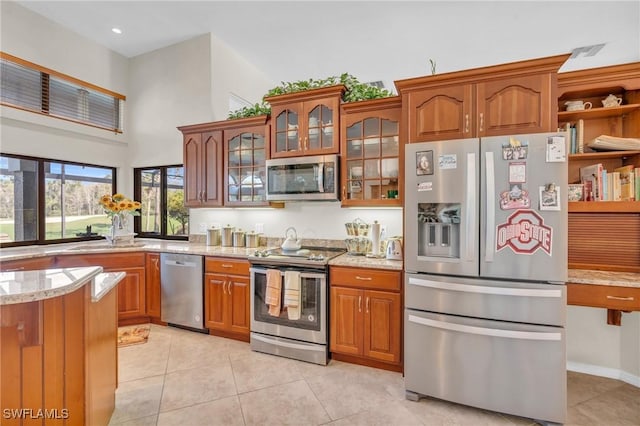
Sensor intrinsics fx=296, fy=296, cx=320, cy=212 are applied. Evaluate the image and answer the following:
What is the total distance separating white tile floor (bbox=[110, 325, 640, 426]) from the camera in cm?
203

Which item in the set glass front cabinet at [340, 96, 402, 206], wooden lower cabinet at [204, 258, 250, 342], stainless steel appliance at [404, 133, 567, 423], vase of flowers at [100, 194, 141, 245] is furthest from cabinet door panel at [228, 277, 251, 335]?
vase of flowers at [100, 194, 141, 245]

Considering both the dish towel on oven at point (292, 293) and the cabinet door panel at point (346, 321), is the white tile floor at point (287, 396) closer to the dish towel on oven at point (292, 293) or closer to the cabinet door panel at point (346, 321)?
the cabinet door panel at point (346, 321)

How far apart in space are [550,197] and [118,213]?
15.1 ft

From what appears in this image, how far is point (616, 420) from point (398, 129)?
266 centimetres

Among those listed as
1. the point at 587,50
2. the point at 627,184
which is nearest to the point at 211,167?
the point at 627,184

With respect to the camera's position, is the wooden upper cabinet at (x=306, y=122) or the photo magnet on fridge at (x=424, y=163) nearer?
the photo magnet on fridge at (x=424, y=163)

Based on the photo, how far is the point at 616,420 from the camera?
6.59 ft

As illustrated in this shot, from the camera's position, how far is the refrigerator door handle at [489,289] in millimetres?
1932

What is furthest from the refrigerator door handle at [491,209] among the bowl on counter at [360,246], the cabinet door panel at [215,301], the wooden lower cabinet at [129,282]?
the wooden lower cabinet at [129,282]

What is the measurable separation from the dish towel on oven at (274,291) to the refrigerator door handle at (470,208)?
5.44 feet

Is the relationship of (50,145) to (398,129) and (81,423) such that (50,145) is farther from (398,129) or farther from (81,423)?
(398,129)

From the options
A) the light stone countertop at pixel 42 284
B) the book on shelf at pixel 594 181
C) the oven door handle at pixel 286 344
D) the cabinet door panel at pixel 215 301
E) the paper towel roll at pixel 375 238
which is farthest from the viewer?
the cabinet door panel at pixel 215 301

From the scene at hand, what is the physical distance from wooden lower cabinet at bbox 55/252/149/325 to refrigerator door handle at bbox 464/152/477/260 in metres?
3.60

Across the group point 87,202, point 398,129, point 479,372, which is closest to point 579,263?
point 479,372
